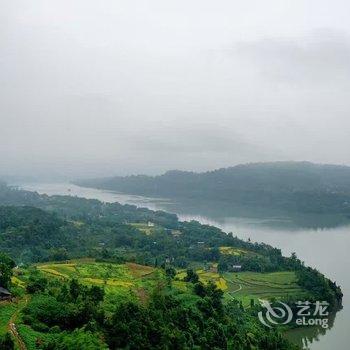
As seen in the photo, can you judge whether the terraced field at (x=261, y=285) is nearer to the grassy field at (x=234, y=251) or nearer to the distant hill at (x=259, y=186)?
the grassy field at (x=234, y=251)

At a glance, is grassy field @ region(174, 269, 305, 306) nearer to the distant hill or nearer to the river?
the river

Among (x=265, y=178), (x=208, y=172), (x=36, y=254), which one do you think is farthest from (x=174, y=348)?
(x=208, y=172)

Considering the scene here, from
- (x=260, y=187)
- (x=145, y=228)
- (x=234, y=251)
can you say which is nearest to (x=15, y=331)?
(x=234, y=251)

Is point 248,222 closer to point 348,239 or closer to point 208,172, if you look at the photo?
point 348,239

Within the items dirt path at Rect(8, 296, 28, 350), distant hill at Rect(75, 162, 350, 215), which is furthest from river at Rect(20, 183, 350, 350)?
distant hill at Rect(75, 162, 350, 215)

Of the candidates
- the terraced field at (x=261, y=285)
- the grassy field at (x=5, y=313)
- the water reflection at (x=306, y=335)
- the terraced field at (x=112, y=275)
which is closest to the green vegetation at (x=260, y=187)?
the terraced field at (x=261, y=285)

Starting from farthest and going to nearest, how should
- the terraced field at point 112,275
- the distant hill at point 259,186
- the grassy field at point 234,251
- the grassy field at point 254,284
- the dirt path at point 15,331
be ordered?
the distant hill at point 259,186, the grassy field at point 234,251, the grassy field at point 254,284, the terraced field at point 112,275, the dirt path at point 15,331
